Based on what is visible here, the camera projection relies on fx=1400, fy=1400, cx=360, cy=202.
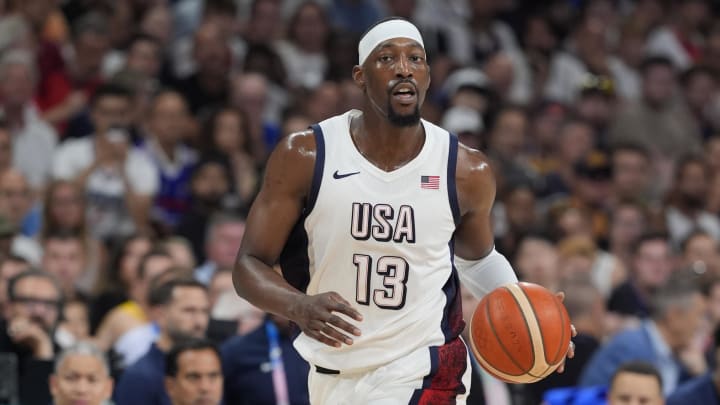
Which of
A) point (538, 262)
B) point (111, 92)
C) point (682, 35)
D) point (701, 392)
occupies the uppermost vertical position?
point (682, 35)

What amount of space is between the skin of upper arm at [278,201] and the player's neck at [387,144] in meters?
0.21

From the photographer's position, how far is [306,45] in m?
12.0

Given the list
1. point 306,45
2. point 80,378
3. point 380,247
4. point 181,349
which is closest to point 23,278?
point 80,378

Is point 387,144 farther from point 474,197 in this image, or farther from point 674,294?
point 674,294

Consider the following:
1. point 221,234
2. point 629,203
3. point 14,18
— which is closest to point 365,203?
point 221,234

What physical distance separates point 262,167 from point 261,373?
10.4 ft

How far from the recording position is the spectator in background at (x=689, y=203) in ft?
37.0

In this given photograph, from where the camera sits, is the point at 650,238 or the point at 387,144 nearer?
the point at 387,144

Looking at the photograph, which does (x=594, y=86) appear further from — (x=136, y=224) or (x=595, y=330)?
(x=136, y=224)

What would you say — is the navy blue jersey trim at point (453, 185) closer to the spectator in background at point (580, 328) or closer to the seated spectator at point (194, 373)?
the seated spectator at point (194, 373)

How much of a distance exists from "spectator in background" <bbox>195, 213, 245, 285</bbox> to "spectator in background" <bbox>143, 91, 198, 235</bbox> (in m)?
0.74

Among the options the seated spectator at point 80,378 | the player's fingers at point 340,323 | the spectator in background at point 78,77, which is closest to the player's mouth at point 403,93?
the player's fingers at point 340,323

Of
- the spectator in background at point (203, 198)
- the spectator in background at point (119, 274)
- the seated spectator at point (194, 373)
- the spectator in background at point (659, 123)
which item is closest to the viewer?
the seated spectator at point (194, 373)

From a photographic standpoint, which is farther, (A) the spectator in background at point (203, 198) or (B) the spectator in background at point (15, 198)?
(A) the spectator in background at point (203, 198)
